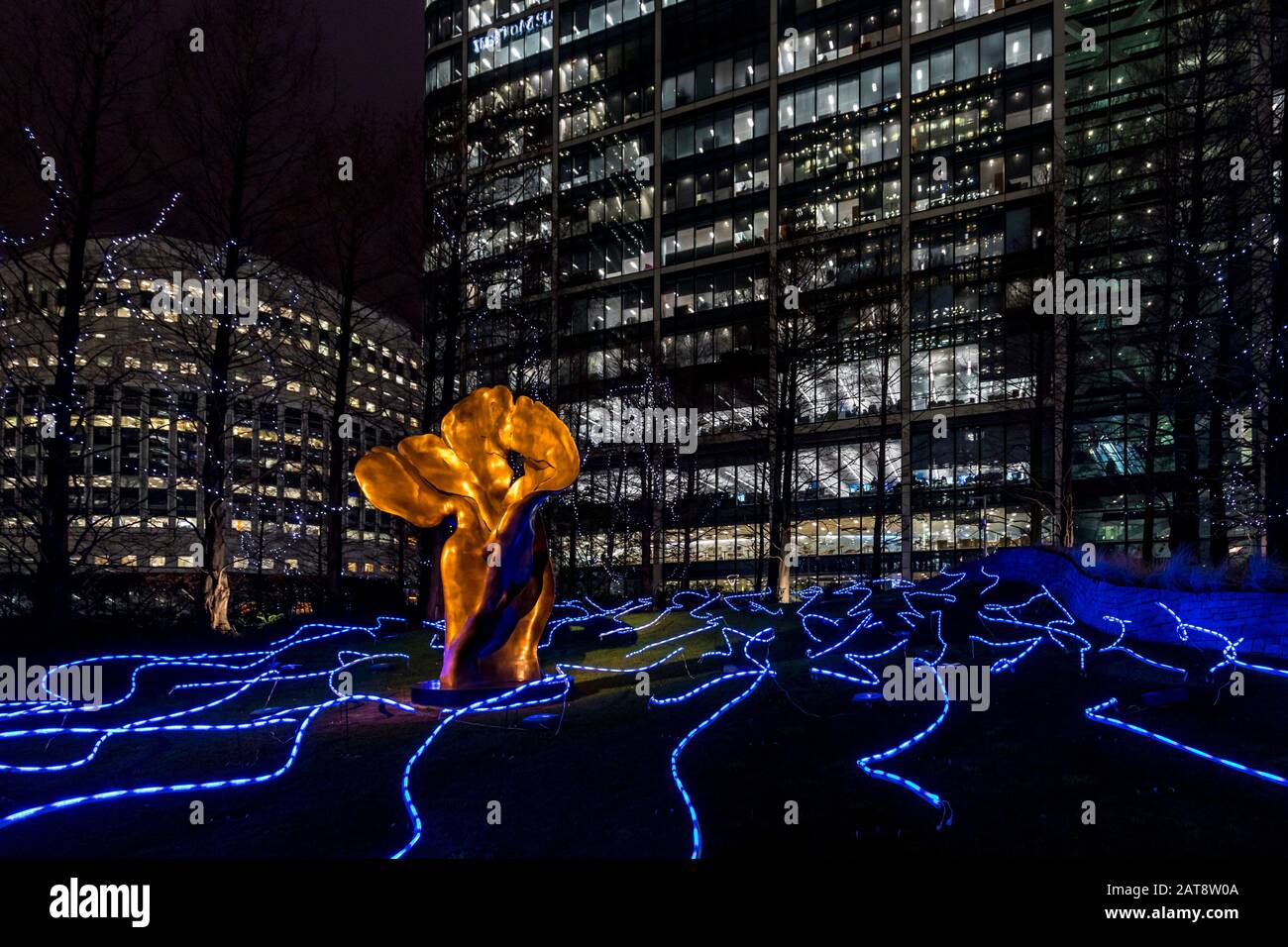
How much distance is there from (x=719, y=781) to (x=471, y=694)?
158 inches

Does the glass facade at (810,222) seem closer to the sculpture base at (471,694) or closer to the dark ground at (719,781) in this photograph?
the sculpture base at (471,694)

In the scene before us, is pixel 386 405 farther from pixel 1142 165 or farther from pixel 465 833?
pixel 1142 165

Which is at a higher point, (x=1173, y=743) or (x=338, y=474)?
(x=338, y=474)

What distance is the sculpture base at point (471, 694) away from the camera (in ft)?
30.1

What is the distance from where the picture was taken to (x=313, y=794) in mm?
6242

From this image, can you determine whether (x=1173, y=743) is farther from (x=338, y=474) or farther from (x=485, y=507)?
(x=338, y=474)

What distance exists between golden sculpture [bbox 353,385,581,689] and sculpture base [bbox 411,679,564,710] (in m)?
0.14

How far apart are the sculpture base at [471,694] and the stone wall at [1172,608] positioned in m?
7.47

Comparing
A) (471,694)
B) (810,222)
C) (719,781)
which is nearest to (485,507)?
(471,694)

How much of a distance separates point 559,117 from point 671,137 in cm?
818

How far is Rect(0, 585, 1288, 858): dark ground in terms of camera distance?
489cm

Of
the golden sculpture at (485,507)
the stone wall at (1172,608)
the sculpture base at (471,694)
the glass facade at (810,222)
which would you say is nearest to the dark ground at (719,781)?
the sculpture base at (471,694)

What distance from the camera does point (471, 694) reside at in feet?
30.3

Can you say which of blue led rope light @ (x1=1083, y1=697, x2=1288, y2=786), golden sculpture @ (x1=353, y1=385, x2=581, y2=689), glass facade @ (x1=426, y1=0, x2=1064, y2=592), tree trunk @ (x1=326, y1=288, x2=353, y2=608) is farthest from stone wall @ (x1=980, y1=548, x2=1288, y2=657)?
glass facade @ (x1=426, y1=0, x2=1064, y2=592)
